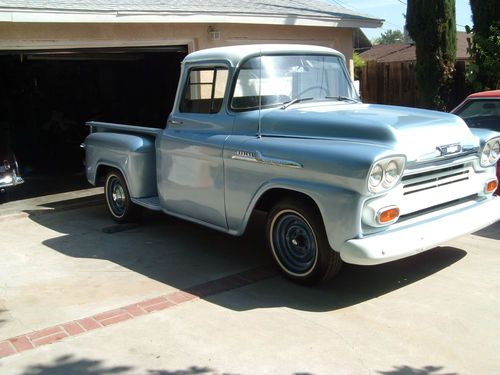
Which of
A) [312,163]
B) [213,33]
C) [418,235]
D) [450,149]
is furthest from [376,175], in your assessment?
[213,33]

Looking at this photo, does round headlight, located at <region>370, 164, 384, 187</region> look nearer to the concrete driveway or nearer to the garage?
the concrete driveway

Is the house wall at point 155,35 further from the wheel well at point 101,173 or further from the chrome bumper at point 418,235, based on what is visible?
the chrome bumper at point 418,235

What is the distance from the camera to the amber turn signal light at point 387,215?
175 inches

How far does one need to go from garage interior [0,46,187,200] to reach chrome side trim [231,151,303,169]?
25.9 ft

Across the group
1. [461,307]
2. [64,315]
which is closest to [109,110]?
[64,315]

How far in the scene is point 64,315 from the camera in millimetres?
4672

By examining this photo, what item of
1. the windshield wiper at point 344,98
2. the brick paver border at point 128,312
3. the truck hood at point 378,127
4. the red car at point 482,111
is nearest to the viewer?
the brick paver border at point 128,312

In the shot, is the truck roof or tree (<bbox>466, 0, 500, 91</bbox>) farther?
tree (<bbox>466, 0, 500, 91</bbox>)

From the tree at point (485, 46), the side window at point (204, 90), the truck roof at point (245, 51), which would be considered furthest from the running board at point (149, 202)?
the tree at point (485, 46)

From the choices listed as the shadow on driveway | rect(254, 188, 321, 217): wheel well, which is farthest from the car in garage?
rect(254, 188, 321, 217): wheel well

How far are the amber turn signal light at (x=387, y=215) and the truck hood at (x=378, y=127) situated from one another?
0.45 meters

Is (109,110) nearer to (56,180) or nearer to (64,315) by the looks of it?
(56,180)

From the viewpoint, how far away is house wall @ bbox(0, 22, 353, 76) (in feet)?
27.9

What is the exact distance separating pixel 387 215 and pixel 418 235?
323 mm
